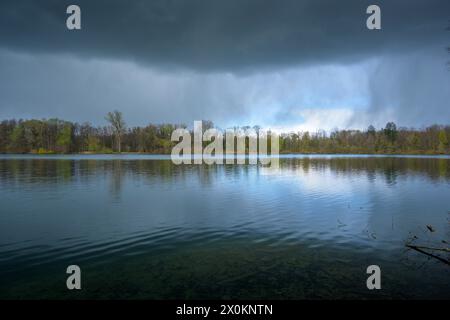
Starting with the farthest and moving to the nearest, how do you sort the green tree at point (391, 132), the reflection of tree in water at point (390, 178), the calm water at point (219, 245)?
the green tree at point (391, 132) → the reflection of tree in water at point (390, 178) → the calm water at point (219, 245)

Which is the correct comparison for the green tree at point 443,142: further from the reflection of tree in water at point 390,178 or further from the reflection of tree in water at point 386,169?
the reflection of tree in water at point 390,178

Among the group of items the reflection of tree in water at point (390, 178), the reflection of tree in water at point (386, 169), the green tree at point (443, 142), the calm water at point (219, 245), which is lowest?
the calm water at point (219, 245)

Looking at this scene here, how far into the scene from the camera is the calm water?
1020 cm

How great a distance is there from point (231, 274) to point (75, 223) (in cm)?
1182

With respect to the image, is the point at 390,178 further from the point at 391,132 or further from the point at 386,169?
the point at 391,132

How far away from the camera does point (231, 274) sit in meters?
11.3

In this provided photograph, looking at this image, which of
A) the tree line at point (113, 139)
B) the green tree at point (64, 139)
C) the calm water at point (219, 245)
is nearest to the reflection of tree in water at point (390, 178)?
the calm water at point (219, 245)

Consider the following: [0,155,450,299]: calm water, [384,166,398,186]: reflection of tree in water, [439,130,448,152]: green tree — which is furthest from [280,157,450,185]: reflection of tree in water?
[439,130,448,152]: green tree

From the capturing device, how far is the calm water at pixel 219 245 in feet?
33.4

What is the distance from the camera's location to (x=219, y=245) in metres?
14.8

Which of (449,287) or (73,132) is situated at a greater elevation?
(73,132)

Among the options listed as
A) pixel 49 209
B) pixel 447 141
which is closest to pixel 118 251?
pixel 49 209
